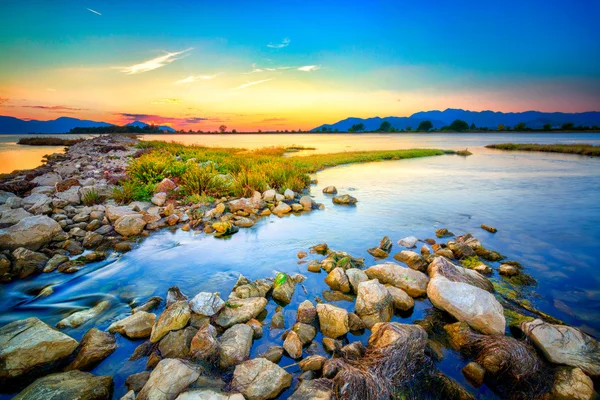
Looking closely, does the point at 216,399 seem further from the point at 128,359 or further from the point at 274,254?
the point at 274,254

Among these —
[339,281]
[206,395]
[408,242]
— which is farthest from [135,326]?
[408,242]

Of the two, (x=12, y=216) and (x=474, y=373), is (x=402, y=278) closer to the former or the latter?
(x=474, y=373)

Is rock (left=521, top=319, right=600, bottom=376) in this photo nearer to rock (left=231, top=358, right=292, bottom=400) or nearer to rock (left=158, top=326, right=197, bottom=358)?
rock (left=231, top=358, right=292, bottom=400)

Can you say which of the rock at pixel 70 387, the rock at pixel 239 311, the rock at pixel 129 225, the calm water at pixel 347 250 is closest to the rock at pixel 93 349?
the calm water at pixel 347 250

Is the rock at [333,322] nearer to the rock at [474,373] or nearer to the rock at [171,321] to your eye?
the rock at [474,373]

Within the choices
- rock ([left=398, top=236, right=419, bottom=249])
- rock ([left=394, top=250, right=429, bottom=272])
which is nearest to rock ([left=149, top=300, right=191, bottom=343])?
rock ([left=394, top=250, right=429, bottom=272])

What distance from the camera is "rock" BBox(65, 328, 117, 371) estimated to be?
3.57 meters

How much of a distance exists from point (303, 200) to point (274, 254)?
5.09 m

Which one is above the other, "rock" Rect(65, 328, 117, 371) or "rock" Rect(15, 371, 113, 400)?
"rock" Rect(15, 371, 113, 400)

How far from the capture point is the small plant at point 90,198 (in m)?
10.3

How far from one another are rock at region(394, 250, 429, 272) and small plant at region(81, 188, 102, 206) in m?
11.2

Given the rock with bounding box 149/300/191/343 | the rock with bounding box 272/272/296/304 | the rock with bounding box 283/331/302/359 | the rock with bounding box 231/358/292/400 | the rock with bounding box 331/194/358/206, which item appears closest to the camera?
the rock with bounding box 231/358/292/400

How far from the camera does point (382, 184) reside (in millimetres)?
17984

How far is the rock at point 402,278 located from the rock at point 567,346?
168 centimetres
